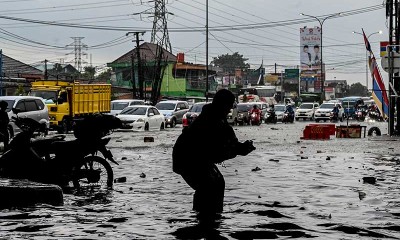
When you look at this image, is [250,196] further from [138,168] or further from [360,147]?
[360,147]

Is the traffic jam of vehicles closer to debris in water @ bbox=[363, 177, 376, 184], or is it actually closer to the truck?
the truck

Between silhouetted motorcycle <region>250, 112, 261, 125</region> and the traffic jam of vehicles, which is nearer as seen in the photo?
the traffic jam of vehicles

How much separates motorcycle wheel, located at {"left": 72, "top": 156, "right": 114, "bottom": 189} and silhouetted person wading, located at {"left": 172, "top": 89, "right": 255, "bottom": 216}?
4.05 metres

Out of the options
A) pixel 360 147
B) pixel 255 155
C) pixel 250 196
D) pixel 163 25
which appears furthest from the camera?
pixel 163 25

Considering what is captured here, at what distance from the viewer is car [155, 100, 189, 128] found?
48.6m

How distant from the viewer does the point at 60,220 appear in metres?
9.14

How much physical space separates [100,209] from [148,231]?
6.58 feet

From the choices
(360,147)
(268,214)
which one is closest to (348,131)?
(360,147)

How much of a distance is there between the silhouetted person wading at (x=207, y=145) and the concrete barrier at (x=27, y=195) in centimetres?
271

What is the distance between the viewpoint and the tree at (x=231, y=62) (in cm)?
16600

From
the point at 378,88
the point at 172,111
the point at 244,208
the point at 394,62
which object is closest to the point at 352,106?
the point at 172,111

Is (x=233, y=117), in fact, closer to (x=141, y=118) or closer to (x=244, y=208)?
(x=141, y=118)

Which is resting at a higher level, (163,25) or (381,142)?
(163,25)

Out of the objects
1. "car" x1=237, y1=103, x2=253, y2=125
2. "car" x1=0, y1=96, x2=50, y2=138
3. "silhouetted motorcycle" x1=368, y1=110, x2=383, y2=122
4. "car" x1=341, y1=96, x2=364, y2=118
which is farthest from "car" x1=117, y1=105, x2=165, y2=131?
"car" x1=341, y1=96, x2=364, y2=118
